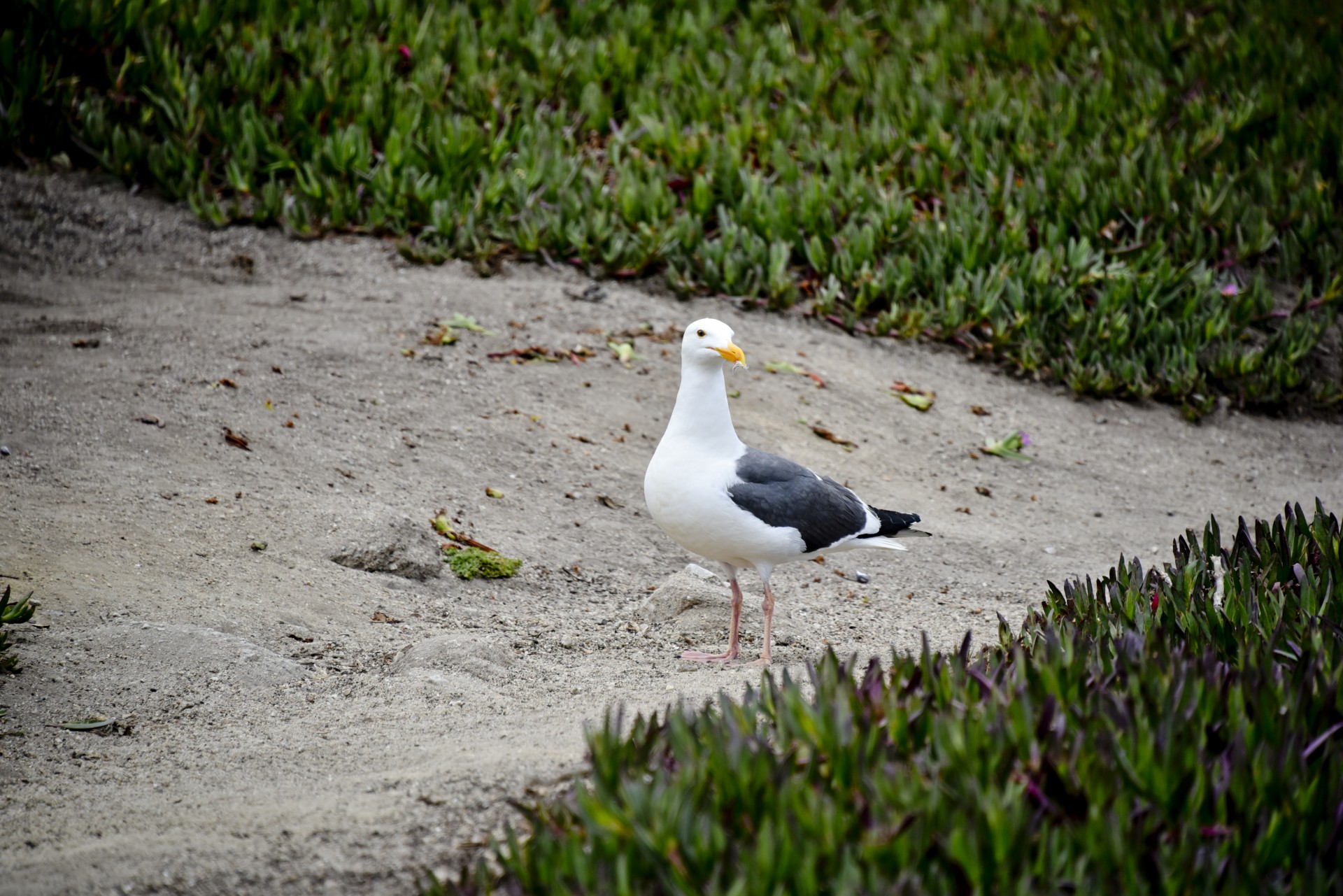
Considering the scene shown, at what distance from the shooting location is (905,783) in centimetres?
235

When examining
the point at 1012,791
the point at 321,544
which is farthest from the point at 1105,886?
the point at 321,544

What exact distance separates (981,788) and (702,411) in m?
2.16

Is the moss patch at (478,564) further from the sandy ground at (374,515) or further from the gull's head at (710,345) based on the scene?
the gull's head at (710,345)

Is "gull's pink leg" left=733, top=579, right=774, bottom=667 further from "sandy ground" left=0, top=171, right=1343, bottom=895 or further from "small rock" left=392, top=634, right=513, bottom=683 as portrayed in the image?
"small rock" left=392, top=634, right=513, bottom=683

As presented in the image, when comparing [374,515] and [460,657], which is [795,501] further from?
[374,515]

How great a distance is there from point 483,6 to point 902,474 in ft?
24.6

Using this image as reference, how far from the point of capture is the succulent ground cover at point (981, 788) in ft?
7.00

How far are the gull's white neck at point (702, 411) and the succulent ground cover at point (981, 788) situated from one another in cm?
147

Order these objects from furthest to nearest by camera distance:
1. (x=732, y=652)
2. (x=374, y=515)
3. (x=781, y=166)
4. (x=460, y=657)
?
(x=781, y=166) < (x=374, y=515) < (x=732, y=652) < (x=460, y=657)

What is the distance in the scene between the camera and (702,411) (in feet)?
13.9

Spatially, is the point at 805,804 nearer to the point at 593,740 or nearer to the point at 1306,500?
the point at 593,740

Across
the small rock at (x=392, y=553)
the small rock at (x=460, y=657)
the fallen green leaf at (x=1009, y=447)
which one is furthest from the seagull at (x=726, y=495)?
the fallen green leaf at (x=1009, y=447)

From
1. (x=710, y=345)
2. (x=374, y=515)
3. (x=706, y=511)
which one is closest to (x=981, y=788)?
(x=706, y=511)

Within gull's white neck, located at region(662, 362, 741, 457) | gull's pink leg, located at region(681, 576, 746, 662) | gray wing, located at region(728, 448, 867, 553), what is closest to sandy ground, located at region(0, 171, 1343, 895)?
gull's pink leg, located at region(681, 576, 746, 662)
